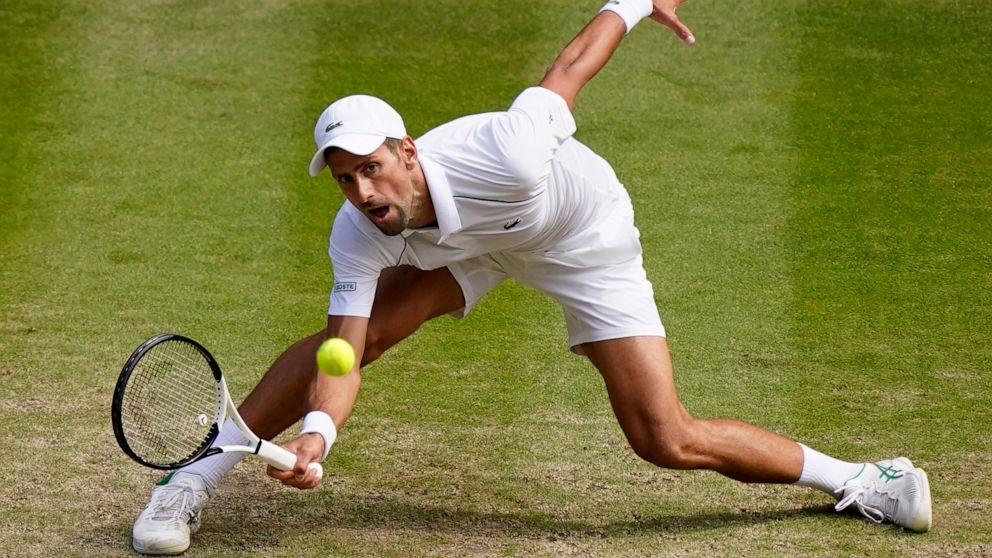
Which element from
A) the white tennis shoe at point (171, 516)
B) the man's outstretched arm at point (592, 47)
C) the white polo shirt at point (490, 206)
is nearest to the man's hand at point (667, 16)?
the man's outstretched arm at point (592, 47)

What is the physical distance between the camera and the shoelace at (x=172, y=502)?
509cm

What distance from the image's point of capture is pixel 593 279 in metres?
5.28

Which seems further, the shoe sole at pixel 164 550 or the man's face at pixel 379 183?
the shoe sole at pixel 164 550

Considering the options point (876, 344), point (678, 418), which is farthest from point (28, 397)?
point (876, 344)

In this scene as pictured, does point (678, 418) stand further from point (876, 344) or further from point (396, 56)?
point (396, 56)

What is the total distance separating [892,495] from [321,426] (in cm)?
219

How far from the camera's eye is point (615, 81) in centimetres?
968

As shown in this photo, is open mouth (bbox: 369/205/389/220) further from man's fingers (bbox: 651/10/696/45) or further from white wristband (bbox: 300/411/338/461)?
man's fingers (bbox: 651/10/696/45)

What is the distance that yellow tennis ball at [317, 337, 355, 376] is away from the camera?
15.2ft

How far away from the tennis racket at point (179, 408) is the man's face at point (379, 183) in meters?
0.75

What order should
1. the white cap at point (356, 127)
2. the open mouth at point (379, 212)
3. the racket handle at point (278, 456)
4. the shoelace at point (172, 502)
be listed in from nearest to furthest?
1. the racket handle at point (278, 456)
2. the white cap at point (356, 127)
3. the open mouth at point (379, 212)
4. the shoelace at point (172, 502)

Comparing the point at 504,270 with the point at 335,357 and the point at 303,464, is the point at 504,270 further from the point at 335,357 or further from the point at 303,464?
the point at 303,464

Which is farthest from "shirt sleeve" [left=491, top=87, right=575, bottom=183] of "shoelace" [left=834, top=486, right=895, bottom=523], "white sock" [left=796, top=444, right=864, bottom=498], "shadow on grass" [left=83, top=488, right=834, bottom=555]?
"shoelace" [left=834, top=486, right=895, bottom=523]

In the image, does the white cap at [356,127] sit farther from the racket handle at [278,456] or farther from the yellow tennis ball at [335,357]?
the racket handle at [278,456]
